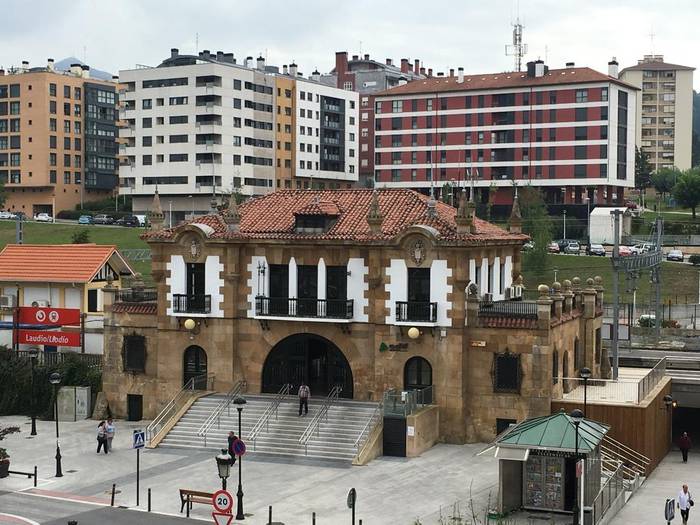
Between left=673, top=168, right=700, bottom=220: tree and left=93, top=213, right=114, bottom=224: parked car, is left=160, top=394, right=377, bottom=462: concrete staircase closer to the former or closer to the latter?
left=93, top=213, right=114, bottom=224: parked car

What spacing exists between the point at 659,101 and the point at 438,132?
8070 centimetres

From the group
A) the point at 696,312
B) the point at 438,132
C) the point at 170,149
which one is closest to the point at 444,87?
the point at 438,132

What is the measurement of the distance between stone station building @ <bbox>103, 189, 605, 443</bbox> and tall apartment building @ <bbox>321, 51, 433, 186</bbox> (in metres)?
102

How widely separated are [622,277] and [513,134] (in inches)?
1286

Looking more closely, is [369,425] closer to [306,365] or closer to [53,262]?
[306,365]

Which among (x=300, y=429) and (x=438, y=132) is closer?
(x=300, y=429)

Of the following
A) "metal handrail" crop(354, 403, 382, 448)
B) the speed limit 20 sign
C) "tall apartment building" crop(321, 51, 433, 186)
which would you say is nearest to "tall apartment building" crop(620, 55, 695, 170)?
"tall apartment building" crop(321, 51, 433, 186)

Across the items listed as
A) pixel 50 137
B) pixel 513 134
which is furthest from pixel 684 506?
pixel 50 137

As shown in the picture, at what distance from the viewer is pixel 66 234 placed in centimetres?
11656

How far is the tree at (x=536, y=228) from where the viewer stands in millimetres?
92062

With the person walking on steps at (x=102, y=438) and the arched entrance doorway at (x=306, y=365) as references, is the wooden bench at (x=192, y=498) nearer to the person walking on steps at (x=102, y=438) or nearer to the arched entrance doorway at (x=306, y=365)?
the person walking on steps at (x=102, y=438)

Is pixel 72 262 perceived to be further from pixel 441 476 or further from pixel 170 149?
pixel 170 149

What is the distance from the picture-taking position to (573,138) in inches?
4734

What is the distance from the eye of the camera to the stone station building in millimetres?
44500
